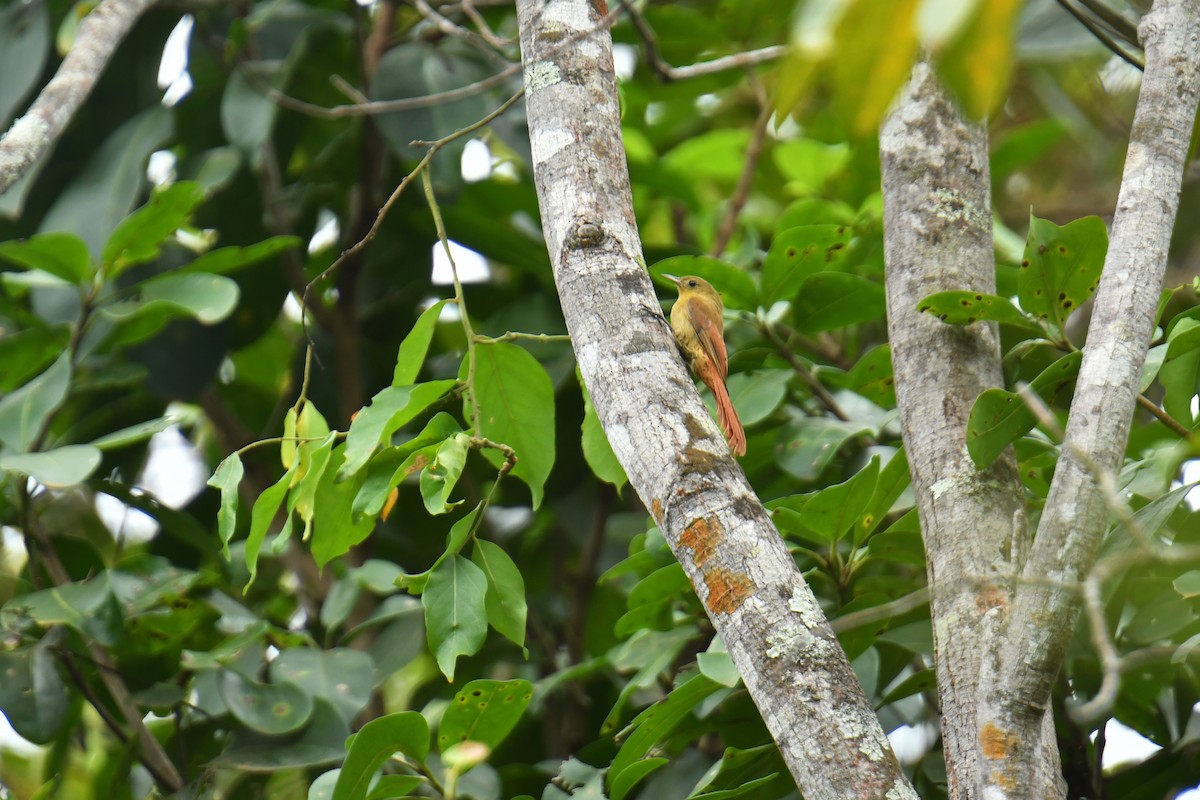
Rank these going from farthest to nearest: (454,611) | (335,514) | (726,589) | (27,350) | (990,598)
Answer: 1. (27,350)
2. (335,514)
3. (454,611)
4. (990,598)
5. (726,589)

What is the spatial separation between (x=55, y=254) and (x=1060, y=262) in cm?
216

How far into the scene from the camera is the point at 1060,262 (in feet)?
6.60

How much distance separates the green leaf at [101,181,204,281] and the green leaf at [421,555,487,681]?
4.38 feet

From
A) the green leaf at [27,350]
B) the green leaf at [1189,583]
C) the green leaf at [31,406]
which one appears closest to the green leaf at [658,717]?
the green leaf at [1189,583]

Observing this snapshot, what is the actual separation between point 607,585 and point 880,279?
1281 millimetres

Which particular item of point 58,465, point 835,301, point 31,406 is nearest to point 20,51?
point 31,406

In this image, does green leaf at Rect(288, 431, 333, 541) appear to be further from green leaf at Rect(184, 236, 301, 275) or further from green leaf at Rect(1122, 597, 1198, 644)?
green leaf at Rect(1122, 597, 1198, 644)

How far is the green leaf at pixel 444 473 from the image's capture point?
1683 mm

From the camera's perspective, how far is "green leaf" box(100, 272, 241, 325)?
2.65 metres

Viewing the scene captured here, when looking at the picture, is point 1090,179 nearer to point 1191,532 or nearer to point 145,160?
point 1191,532

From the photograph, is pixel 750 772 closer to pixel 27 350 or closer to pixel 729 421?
pixel 729 421

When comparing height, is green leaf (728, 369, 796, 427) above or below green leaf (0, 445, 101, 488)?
above

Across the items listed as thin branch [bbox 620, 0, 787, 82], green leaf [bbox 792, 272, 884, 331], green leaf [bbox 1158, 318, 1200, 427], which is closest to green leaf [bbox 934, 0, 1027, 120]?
green leaf [bbox 1158, 318, 1200, 427]

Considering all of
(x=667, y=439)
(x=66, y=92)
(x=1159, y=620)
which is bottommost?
(x=1159, y=620)
